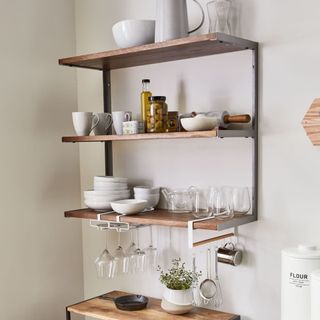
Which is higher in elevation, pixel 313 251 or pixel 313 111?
pixel 313 111

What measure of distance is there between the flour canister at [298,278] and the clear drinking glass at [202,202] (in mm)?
411

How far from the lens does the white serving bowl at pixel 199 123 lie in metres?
1.92

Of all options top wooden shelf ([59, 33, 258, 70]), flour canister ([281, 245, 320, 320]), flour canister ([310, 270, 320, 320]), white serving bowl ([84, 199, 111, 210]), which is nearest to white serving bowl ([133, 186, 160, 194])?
white serving bowl ([84, 199, 111, 210])

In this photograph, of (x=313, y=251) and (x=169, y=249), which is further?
(x=169, y=249)

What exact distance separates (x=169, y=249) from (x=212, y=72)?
0.86m

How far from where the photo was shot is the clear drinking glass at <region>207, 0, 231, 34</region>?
6.63ft

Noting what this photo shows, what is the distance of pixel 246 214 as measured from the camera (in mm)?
2070

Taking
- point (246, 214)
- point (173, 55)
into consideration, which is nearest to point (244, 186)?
point (246, 214)

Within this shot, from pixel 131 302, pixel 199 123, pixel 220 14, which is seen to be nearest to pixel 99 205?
pixel 131 302

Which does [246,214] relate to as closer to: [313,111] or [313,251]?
[313,251]

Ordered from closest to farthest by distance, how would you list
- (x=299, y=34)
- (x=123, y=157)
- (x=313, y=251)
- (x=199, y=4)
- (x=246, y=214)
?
(x=313, y=251) < (x=299, y=34) < (x=246, y=214) < (x=199, y=4) < (x=123, y=157)

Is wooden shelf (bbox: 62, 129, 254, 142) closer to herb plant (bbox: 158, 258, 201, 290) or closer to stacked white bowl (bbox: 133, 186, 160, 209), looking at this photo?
stacked white bowl (bbox: 133, 186, 160, 209)

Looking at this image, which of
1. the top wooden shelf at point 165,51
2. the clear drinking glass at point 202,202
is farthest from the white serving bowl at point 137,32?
the clear drinking glass at point 202,202

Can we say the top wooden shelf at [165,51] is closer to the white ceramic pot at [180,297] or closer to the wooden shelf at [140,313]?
the white ceramic pot at [180,297]
